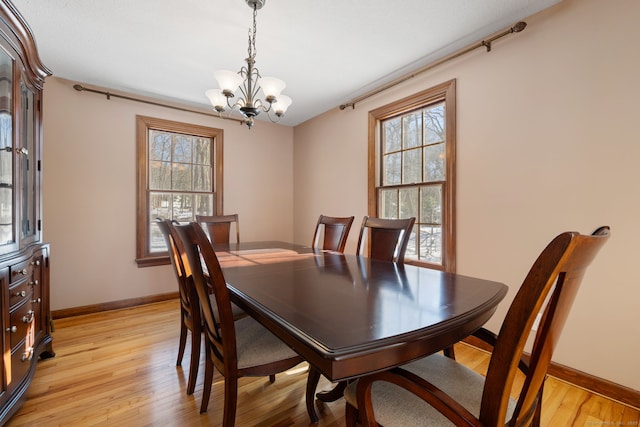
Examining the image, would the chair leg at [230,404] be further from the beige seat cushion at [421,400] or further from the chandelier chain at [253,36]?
the chandelier chain at [253,36]

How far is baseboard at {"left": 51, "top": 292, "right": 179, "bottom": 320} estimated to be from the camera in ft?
9.72

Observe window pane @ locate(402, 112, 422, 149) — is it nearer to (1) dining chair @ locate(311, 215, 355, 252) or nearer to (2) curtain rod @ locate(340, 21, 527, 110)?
(2) curtain rod @ locate(340, 21, 527, 110)

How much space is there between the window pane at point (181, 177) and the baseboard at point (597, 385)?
407cm

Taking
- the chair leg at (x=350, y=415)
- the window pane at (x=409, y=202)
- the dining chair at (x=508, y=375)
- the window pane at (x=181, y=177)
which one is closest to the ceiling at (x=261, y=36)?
the window pane at (x=181, y=177)

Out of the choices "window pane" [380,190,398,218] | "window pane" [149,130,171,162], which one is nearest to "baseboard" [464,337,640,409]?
"window pane" [380,190,398,218]

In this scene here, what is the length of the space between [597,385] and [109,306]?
4.32m

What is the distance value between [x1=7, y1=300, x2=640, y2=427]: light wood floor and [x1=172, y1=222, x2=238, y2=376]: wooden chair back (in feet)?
1.74

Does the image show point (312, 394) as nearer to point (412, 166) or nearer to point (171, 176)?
point (412, 166)

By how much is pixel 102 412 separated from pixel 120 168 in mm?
2579

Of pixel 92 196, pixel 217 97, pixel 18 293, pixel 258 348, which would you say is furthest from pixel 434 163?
pixel 92 196

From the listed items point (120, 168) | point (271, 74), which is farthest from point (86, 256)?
point (271, 74)

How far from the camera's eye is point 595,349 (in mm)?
1780

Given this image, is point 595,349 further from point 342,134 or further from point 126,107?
point 126,107

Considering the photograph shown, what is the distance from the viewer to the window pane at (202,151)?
3838 mm
